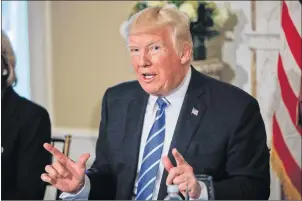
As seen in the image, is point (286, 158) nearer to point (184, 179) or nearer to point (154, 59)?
point (154, 59)

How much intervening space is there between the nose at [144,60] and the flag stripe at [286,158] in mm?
775

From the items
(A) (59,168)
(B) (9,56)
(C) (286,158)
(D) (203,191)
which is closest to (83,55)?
(B) (9,56)

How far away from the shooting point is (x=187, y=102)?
1.78 meters

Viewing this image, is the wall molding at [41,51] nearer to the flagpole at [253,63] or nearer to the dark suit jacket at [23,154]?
the dark suit jacket at [23,154]

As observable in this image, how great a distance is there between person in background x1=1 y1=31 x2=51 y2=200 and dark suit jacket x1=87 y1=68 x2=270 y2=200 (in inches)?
14.4

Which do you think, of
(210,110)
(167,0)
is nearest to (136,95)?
(210,110)

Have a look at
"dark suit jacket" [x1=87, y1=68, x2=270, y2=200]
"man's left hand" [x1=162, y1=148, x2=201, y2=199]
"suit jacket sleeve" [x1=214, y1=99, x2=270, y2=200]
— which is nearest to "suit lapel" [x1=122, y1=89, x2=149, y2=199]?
"dark suit jacket" [x1=87, y1=68, x2=270, y2=200]

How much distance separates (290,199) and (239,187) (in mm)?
665

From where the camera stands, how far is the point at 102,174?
5.84ft

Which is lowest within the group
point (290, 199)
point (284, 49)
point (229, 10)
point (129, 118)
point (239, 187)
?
point (290, 199)

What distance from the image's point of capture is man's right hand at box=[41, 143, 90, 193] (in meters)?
1.48

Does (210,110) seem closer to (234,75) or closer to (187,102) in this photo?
(187,102)

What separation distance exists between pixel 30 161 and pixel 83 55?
1.89ft

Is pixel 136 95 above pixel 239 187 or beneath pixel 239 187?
above
